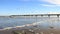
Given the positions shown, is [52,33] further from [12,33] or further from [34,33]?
[12,33]

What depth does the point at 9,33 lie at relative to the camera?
78.3ft

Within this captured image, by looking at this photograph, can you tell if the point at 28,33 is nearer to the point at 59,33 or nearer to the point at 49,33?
the point at 49,33

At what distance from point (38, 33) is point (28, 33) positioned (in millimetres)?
1618

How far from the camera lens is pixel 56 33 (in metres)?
25.4

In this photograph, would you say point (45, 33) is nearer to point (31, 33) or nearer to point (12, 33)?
point (31, 33)

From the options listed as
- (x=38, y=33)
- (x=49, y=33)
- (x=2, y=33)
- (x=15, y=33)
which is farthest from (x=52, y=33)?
(x=2, y=33)

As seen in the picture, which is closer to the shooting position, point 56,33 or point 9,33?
point 9,33

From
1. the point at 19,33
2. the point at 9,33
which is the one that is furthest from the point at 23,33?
the point at 9,33

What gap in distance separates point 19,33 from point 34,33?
2433 mm

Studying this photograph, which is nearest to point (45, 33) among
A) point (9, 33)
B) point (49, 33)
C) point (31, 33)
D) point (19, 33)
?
point (49, 33)

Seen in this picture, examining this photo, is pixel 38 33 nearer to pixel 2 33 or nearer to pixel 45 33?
pixel 45 33

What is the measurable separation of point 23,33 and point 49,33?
171 inches

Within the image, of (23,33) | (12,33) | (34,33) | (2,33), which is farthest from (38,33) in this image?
(2,33)

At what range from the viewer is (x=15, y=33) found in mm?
24078
